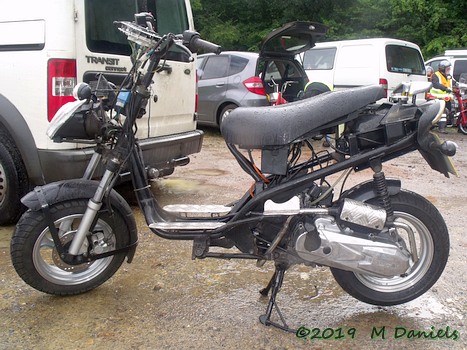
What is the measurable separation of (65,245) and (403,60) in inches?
348

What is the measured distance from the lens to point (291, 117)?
8.44ft

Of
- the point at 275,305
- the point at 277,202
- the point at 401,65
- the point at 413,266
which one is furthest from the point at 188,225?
the point at 401,65

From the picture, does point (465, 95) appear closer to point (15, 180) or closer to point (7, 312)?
point (15, 180)

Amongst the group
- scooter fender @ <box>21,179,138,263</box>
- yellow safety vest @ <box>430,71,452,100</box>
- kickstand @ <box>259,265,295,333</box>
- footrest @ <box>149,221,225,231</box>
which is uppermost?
yellow safety vest @ <box>430,71,452,100</box>

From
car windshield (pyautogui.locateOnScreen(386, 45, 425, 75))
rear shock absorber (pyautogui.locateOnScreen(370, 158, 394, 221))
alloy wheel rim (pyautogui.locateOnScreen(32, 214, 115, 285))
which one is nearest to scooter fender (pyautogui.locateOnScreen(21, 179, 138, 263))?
alloy wheel rim (pyautogui.locateOnScreen(32, 214, 115, 285))

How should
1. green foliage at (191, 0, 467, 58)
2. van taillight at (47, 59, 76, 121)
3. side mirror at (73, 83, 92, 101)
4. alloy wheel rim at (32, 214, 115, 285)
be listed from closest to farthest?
1. side mirror at (73, 83, 92, 101)
2. alloy wheel rim at (32, 214, 115, 285)
3. van taillight at (47, 59, 76, 121)
4. green foliage at (191, 0, 467, 58)

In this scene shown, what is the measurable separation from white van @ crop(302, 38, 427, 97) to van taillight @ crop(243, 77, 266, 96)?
1692 millimetres

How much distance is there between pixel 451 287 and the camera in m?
3.28

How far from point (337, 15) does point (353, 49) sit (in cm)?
1010

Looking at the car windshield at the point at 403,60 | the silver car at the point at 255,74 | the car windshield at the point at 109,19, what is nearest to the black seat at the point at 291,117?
the car windshield at the point at 109,19

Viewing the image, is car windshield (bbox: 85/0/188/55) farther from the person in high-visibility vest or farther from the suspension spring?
the person in high-visibility vest

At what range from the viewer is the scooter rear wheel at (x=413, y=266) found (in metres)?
2.76

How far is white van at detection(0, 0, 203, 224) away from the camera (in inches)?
142

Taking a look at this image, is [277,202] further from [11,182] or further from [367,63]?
[367,63]
